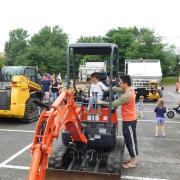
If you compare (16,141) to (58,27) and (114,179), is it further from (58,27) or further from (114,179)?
(58,27)

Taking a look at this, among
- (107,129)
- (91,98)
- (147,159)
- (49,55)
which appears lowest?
(147,159)

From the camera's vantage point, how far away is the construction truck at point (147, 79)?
2456 cm

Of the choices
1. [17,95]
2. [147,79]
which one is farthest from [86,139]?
[147,79]

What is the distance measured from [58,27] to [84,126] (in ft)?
311

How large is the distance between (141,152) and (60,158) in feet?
9.74

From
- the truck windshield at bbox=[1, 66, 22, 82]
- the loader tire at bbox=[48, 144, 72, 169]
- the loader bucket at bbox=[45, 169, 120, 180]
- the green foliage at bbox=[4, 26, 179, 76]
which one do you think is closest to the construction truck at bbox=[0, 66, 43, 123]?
the truck windshield at bbox=[1, 66, 22, 82]

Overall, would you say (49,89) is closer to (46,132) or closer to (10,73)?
(10,73)

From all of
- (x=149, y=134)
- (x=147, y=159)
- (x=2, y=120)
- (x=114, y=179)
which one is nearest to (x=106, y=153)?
(x=114, y=179)

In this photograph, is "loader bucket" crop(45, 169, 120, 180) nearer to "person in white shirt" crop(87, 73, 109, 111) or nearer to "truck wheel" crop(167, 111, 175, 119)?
"person in white shirt" crop(87, 73, 109, 111)

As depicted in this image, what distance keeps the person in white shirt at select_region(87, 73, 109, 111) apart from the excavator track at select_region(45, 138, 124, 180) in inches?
40.8

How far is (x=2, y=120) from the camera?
14.7m

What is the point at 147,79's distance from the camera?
25125 millimetres

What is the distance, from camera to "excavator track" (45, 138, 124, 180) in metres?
6.60

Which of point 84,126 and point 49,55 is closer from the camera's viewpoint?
point 84,126
